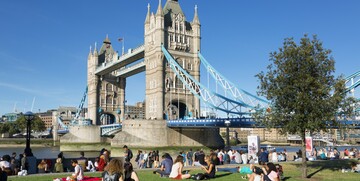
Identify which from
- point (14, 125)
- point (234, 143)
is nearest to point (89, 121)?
point (234, 143)

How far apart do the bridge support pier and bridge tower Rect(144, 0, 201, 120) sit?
4616mm

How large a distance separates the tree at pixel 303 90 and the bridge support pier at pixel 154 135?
105 feet

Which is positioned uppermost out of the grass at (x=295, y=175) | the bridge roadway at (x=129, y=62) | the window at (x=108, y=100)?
the bridge roadway at (x=129, y=62)

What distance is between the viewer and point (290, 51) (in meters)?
16.5

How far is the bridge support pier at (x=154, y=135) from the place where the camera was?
158 ft

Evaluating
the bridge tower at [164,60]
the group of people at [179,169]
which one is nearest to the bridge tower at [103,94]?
the bridge tower at [164,60]

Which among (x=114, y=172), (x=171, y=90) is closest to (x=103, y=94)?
(x=171, y=90)

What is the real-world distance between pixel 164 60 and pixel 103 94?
104 ft

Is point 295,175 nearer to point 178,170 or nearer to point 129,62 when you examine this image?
point 178,170

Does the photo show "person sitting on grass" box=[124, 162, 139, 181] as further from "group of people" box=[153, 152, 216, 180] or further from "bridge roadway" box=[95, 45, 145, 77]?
"bridge roadway" box=[95, 45, 145, 77]

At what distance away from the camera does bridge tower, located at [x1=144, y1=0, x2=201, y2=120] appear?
182 ft

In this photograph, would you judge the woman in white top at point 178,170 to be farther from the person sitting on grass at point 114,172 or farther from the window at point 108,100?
the window at point 108,100

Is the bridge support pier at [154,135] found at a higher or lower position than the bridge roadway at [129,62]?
lower

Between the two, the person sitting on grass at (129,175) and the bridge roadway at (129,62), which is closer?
the person sitting on grass at (129,175)
